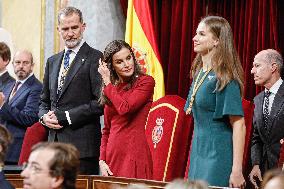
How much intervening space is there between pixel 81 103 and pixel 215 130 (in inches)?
48.7

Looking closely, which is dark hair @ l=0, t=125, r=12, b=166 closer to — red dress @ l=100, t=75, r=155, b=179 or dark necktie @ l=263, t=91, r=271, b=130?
red dress @ l=100, t=75, r=155, b=179

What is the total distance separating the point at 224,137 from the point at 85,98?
127 centimetres

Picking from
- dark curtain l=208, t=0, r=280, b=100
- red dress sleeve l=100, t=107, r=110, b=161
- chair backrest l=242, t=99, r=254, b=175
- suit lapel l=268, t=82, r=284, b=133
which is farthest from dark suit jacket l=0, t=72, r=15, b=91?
suit lapel l=268, t=82, r=284, b=133

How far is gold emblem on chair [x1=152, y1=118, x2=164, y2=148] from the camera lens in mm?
5766

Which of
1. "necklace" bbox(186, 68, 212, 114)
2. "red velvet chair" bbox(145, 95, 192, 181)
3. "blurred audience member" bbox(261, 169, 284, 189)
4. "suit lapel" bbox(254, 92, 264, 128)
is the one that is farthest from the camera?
"red velvet chair" bbox(145, 95, 192, 181)

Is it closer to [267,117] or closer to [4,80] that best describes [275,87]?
[267,117]

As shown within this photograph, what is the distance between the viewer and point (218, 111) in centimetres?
440

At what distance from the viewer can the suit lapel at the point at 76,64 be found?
532 cm

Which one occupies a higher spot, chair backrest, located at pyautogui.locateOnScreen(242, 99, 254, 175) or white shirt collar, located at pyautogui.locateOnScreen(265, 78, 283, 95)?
white shirt collar, located at pyautogui.locateOnScreen(265, 78, 283, 95)

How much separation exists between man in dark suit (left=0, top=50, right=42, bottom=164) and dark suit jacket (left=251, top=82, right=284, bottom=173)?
1845 millimetres

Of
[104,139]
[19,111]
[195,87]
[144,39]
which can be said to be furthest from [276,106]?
[19,111]

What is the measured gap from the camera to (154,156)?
18.9 ft

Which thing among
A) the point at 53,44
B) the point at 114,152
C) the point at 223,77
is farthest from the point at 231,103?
the point at 53,44

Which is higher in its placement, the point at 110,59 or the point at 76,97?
the point at 110,59
